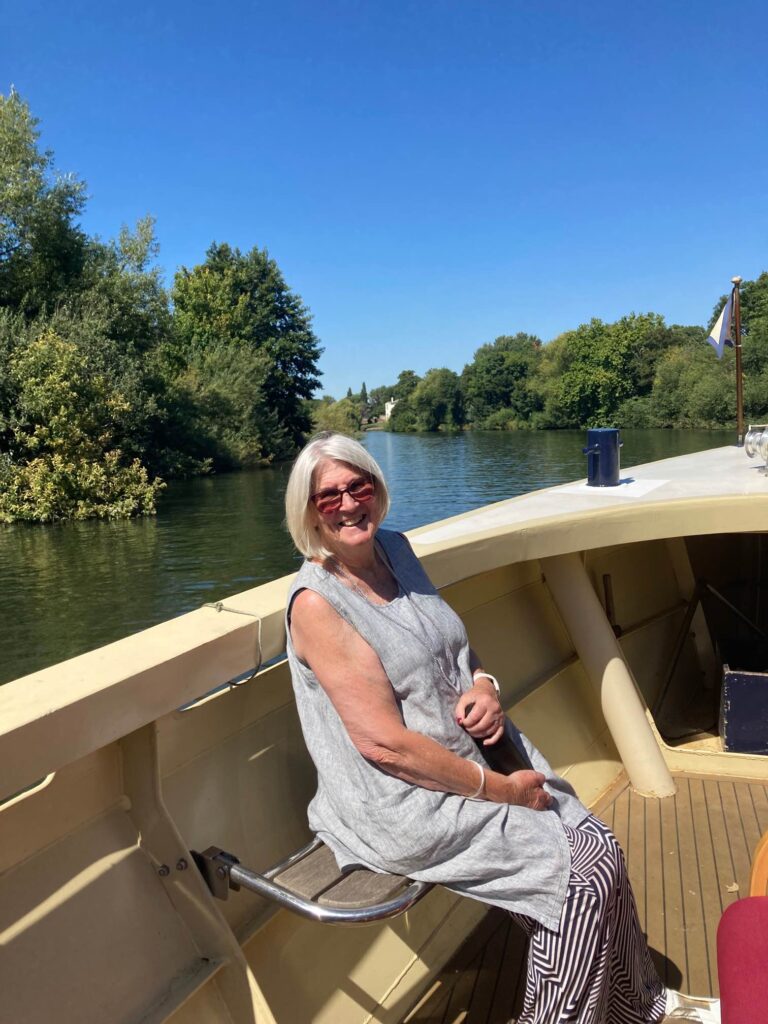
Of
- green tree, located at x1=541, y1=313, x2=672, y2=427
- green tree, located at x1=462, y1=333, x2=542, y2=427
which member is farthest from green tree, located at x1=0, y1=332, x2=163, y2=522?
green tree, located at x1=462, y1=333, x2=542, y2=427

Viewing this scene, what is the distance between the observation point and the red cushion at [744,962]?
121cm

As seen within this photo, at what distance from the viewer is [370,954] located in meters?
1.87

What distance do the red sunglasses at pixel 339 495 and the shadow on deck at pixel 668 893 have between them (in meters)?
1.28

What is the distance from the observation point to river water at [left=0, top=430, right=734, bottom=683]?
13.1 meters

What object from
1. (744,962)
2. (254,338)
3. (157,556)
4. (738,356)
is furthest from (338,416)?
(744,962)

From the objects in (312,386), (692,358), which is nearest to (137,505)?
(312,386)

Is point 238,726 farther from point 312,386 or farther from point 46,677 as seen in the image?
point 312,386

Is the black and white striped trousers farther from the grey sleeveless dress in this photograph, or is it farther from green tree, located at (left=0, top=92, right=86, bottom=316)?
green tree, located at (left=0, top=92, right=86, bottom=316)

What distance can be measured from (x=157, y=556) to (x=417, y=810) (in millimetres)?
17409

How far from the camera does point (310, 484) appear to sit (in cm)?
167

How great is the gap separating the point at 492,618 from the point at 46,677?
1927 mm

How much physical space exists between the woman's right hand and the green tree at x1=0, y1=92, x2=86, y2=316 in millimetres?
25038

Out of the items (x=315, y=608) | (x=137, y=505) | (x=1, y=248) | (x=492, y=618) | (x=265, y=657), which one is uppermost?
(x=1, y=248)

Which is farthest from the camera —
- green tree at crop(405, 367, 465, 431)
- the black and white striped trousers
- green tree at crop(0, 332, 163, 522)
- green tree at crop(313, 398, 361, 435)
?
green tree at crop(405, 367, 465, 431)
